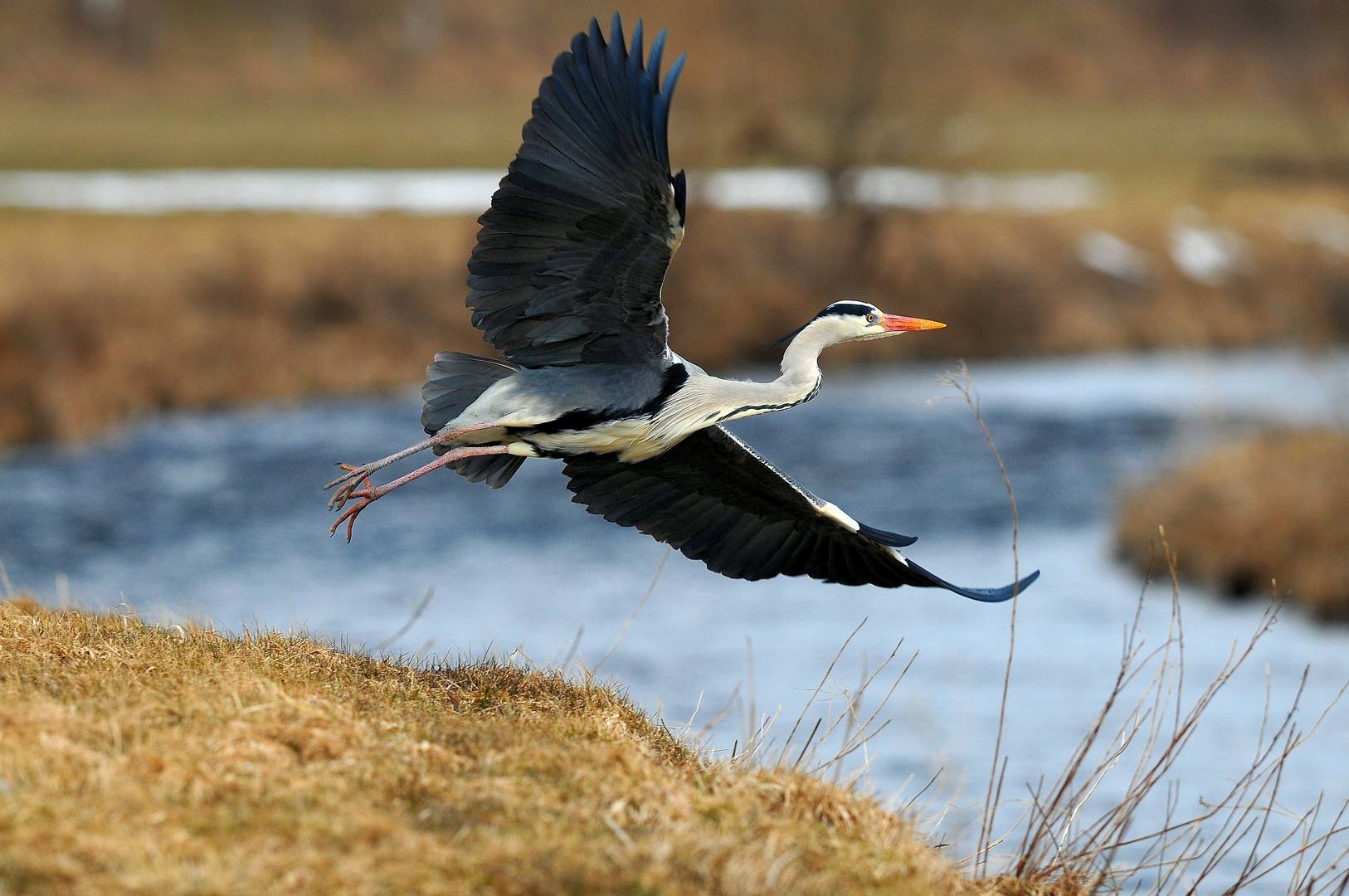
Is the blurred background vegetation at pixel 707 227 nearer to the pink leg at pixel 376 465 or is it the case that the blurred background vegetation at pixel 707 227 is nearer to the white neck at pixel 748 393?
the white neck at pixel 748 393

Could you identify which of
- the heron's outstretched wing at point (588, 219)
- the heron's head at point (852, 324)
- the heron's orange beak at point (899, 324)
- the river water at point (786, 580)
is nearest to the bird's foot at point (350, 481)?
the heron's outstretched wing at point (588, 219)

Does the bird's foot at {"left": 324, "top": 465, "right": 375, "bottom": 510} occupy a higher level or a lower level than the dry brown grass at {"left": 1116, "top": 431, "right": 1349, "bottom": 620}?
higher

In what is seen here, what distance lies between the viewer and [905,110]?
107 feet

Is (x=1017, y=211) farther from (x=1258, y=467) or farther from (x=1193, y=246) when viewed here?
(x=1258, y=467)

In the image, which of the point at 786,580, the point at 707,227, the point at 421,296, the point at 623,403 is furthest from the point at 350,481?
the point at 707,227

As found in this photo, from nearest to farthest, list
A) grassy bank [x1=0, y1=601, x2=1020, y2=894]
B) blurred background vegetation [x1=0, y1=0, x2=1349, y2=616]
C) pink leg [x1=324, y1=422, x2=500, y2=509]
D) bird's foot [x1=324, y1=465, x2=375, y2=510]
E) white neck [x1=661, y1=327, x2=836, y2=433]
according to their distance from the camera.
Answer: grassy bank [x1=0, y1=601, x2=1020, y2=894] → white neck [x1=661, y1=327, x2=836, y2=433] → pink leg [x1=324, y1=422, x2=500, y2=509] → bird's foot [x1=324, y1=465, x2=375, y2=510] → blurred background vegetation [x1=0, y1=0, x2=1349, y2=616]

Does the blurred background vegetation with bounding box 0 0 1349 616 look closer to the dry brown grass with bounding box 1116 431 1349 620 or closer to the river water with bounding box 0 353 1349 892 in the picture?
the dry brown grass with bounding box 1116 431 1349 620

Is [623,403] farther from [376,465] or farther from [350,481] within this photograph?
[350,481]

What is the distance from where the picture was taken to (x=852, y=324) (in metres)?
6.45

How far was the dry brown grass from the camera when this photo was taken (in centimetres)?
1529

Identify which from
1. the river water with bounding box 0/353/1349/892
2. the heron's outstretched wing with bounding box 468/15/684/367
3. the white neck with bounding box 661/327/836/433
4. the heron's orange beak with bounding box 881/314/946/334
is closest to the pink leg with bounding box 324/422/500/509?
the heron's outstretched wing with bounding box 468/15/684/367

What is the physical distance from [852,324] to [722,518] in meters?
0.99

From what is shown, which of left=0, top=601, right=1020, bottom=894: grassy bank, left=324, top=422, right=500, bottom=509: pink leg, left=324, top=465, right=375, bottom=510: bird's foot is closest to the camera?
left=0, top=601, right=1020, bottom=894: grassy bank

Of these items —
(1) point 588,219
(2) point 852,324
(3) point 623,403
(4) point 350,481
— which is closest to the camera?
(1) point 588,219
